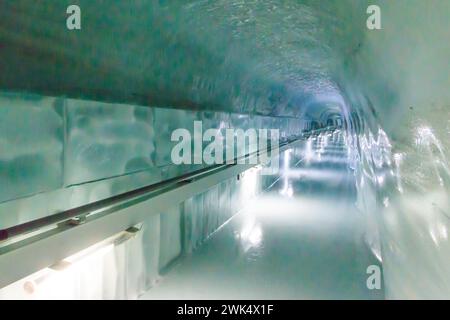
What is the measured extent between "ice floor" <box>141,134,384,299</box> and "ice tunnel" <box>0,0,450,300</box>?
0.09ft

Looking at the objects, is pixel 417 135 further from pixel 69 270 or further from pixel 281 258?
pixel 281 258

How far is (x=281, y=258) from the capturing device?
181 inches

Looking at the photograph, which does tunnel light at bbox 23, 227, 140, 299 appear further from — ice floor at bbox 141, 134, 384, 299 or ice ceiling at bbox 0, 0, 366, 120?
ice ceiling at bbox 0, 0, 366, 120

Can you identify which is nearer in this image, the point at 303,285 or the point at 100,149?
the point at 100,149

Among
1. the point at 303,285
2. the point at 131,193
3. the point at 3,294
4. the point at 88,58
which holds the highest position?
the point at 88,58

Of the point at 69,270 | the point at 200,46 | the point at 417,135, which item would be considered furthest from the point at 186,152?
the point at 417,135

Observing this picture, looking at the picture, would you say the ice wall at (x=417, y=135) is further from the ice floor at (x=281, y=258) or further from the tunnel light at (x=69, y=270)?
the tunnel light at (x=69, y=270)

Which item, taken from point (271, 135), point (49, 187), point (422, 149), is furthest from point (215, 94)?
point (271, 135)

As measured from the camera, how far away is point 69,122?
256 cm

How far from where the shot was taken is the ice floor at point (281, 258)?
3664 millimetres

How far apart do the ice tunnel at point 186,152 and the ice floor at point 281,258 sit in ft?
0.09

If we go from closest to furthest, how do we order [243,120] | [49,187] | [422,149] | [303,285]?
[422,149] < [49,187] < [303,285] < [243,120]
